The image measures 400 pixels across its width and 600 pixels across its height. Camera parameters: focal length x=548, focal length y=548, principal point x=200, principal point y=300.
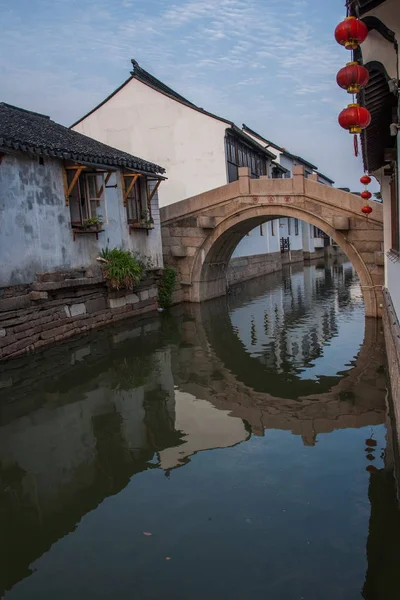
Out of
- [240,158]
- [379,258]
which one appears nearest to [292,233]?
[240,158]

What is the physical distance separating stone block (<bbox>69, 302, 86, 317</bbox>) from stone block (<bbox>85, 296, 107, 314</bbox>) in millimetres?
197

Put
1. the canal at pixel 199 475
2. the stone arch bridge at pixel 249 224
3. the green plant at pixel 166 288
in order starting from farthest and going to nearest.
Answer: the green plant at pixel 166 288, the stone arch bridge at pixel 249 224, the canal at pixel 199 475

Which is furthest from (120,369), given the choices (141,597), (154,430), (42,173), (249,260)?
(249,260)

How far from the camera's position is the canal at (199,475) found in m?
3.84

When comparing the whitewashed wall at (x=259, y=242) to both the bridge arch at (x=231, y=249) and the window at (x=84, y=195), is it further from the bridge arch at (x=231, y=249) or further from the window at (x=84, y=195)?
the window at (x=84, y=195)

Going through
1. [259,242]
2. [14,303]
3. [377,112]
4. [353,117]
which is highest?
[377,112]

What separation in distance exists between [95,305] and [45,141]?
4032 mm

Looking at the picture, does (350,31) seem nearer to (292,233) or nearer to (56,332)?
(56,332)

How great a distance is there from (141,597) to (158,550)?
533 mm

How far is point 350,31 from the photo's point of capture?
14.3 ft

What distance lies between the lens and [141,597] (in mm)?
Answer: 3617

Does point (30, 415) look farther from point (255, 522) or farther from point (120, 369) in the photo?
point (255, 522)

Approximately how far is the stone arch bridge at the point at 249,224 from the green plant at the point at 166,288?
57cm

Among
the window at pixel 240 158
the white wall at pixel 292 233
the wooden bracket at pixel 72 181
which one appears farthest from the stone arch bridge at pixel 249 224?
the white wall at pixel 292 233
